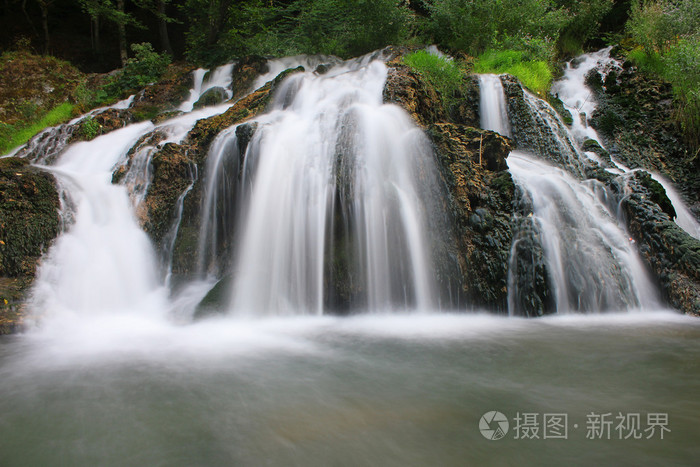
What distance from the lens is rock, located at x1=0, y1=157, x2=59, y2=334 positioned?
14.6 feet

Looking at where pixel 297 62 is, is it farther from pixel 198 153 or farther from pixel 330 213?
pixel 330 213

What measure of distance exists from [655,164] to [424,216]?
21.3ft

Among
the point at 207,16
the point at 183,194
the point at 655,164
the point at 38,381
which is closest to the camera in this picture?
the point at 38,381

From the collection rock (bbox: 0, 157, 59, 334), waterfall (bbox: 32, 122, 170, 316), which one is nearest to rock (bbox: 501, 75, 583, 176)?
waterfall (bbox: 32, 122, 170, 316)

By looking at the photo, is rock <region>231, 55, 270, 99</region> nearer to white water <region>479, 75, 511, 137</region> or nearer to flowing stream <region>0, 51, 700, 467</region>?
flowing stream <region>0, 51, 700, 467</region>

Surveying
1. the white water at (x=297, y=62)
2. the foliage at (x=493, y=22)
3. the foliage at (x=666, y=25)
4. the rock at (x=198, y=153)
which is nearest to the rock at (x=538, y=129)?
the foliage at (x=493, y=22)

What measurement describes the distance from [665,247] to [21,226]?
326 inches

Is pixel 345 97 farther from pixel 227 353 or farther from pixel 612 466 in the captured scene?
pixel 612 466

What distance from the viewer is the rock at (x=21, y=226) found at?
14.6 feet

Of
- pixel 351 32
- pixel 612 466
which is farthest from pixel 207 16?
pixel 612 466

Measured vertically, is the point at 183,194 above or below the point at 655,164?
below

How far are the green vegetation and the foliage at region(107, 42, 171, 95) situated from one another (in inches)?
552

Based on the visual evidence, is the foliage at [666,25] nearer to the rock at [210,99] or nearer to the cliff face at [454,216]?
the cliff face at [454,216]

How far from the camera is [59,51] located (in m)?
16.3
